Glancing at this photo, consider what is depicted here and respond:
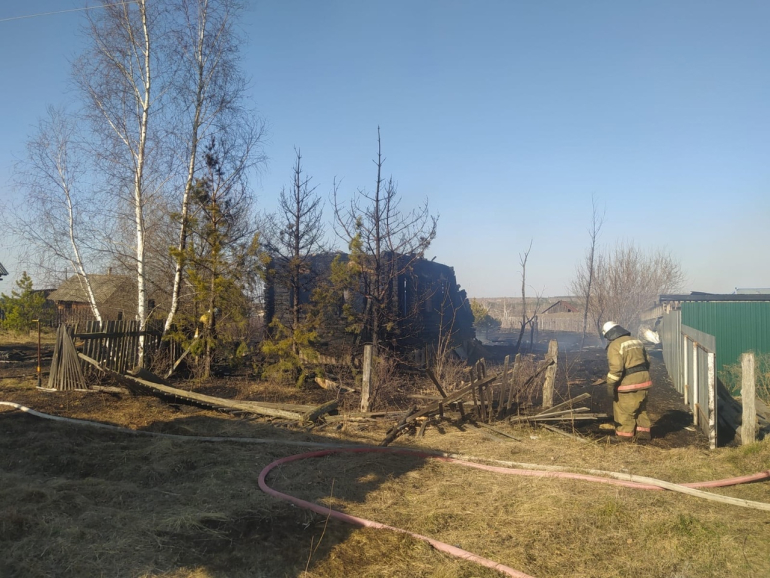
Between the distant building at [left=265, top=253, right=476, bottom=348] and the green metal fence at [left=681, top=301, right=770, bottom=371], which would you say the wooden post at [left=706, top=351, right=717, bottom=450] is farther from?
the green metal fence at [left=681, top=301, right=770, bottom=371]

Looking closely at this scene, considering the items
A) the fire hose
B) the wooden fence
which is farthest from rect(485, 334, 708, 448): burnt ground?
the wooden fence

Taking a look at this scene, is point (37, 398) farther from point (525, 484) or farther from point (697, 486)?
point (697, 486)

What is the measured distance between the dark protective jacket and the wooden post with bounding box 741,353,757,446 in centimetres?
114

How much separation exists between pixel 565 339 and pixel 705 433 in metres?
34.4

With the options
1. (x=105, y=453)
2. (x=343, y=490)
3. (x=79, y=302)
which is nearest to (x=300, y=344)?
(x=105, y=453)

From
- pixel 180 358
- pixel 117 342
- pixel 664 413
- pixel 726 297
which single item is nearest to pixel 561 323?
pixel 726 297

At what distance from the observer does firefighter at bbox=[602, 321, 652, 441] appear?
783 cm

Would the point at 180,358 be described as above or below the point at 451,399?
above

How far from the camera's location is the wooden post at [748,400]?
690cm

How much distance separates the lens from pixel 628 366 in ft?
25.9

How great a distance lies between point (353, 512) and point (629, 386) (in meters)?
4.71

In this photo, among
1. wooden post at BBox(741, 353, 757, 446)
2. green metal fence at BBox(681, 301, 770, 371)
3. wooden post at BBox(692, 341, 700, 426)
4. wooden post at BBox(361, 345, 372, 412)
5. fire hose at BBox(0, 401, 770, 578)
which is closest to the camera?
fire hose at BBox(0, 401, 770, 578)

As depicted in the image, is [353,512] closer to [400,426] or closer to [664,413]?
[400,426]

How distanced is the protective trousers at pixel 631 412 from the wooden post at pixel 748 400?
1182 mm
